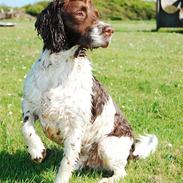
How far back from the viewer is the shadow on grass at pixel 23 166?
5.82 meters

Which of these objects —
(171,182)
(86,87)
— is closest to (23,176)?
(86,87)

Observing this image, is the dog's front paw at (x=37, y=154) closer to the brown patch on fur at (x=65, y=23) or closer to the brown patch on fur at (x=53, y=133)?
the brown patch on fur at (x=53, y=133)

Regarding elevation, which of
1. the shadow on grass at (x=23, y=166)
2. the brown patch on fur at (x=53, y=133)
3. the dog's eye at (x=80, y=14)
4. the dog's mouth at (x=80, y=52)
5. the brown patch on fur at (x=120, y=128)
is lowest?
the shadow on grass at (x=23, y=166)

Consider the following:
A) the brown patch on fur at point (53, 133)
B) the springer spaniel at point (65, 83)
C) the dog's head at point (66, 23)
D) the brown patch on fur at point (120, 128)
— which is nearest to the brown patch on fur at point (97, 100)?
the springer spaniel at point (65, 83)

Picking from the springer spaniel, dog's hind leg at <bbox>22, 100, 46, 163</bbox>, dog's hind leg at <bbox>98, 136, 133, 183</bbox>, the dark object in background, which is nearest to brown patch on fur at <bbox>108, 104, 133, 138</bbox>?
dog's hind leg at <bbox>98, 136, 133, 183</bbox>

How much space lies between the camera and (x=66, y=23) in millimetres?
5660

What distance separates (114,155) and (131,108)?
11.2 feet

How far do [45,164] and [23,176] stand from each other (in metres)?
0.62

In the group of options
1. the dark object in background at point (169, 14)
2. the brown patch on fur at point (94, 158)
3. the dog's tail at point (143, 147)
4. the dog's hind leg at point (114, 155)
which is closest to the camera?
the dog's hind leg at point (114, 155)

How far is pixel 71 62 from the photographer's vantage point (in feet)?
19.1

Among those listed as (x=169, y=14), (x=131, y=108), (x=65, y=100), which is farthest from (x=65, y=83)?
(x=169, y=14)

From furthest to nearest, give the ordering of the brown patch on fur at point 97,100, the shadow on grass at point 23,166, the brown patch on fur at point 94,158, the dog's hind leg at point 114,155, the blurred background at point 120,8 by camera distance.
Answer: the blurred background at point 120,8 < the brown patch on fur at point 94,158 < the dog's hind leg at point 114,155 < the brown patch on fur at point 97,100 < the shadow on grass at point 23,166

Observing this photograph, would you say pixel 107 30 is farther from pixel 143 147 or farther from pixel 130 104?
pixel 130 104

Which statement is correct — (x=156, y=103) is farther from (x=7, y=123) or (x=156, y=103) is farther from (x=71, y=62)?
(x=71, y=62)
